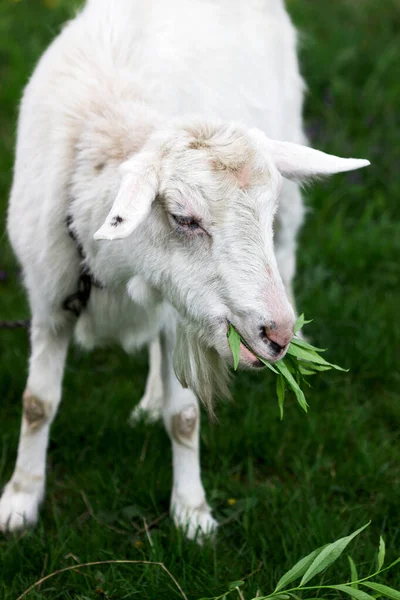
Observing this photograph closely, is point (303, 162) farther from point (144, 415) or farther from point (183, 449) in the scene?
point (144, 415)

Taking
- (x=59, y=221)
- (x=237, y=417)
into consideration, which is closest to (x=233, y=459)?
(x=237, y=417)

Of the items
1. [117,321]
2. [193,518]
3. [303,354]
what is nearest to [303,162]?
[303,354]

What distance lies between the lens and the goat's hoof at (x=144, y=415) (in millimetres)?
3537

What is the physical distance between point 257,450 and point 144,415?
46cm

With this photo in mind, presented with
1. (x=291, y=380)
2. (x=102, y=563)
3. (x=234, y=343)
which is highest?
(x=234, y=343)

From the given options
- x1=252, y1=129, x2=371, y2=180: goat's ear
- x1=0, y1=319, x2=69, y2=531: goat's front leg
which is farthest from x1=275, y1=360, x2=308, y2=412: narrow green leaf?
x1=0, y1=319, x2=69, y2=531: goat's front leg

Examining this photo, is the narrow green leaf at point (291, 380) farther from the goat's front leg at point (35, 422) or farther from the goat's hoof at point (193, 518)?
the goat's front leg at point (35, 422)

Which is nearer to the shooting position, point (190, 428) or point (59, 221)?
point (59, 221)

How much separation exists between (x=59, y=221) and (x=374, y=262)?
2.37 metres

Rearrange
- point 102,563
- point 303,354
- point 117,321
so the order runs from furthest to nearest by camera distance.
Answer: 1. point 117,321
2. point 102,563
3. point 303,354

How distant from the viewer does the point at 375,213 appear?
518 centimetres

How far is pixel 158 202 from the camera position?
2432 millimetres

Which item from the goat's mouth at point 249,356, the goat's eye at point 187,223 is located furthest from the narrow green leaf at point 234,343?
the goat's eye at point 187,223

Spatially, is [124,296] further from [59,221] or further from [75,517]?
[75,517]
